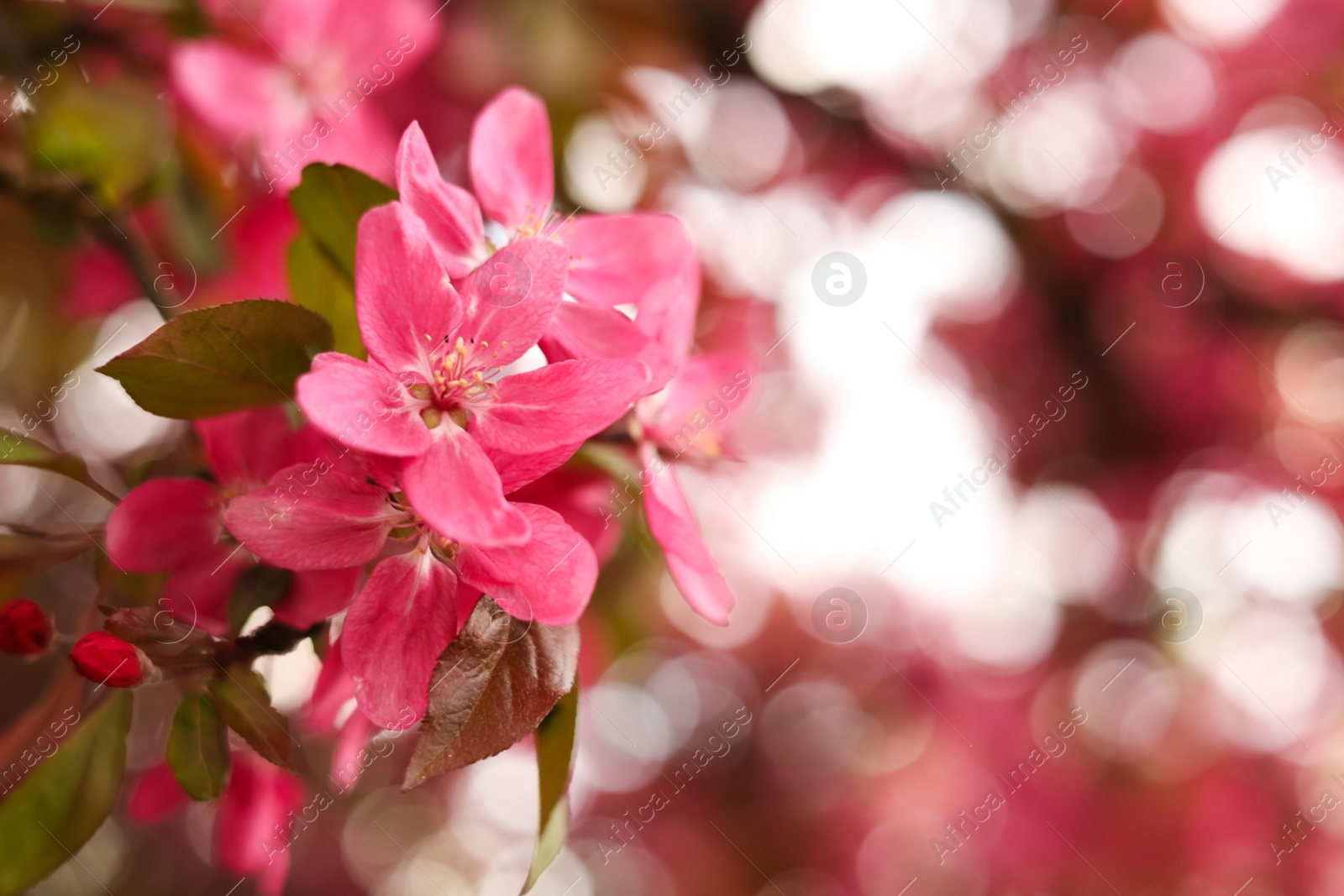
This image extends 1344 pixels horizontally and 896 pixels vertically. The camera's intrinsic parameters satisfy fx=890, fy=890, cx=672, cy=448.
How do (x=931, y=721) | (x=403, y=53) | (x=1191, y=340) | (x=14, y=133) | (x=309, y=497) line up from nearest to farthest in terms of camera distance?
1. (x=309, y=497)
2. (x=14, y=133)
3. (x=403, y=53)
4. (x=1191, y=340)
5. (x=931, y=721)

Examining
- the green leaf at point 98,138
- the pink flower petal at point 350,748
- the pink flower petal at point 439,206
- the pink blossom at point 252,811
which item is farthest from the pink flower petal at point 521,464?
the green leaf at point 98,138

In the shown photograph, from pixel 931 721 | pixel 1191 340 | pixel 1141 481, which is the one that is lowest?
pixel 931 721

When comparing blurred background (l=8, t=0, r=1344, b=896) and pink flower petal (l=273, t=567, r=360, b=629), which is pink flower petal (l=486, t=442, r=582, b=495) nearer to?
pink flower petal (l=273, t=567, r=360, b=629)

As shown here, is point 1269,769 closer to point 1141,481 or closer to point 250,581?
point 1141,481

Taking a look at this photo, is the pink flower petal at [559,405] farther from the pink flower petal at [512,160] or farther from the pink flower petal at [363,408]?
the pink flower petal at [512,160]

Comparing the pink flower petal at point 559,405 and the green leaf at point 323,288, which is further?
the green leaf at point 323,288

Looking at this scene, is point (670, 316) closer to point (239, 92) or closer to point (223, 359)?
point (223, 359)

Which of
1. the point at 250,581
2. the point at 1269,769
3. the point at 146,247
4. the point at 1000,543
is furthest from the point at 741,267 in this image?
the point at 1269,769
